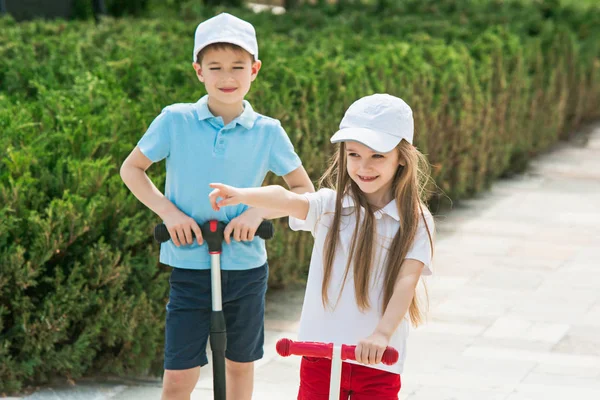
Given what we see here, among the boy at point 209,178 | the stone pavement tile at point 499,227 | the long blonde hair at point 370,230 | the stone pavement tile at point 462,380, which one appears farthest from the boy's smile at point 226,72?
the stone pavement tile at point 499,227

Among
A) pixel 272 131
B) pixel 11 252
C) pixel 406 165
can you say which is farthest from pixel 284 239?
pixel 406 165

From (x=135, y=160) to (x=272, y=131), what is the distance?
0.49 meters

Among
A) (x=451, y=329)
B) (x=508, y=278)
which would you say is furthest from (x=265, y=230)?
(x=508, y=278)

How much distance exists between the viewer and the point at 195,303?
12.0 feet

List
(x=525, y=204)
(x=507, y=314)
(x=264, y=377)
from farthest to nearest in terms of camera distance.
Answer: (x=525, y=204)
(x=507, y=314)
(x=264, y=377)

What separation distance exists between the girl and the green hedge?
174cm

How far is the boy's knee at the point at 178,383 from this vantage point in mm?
3719

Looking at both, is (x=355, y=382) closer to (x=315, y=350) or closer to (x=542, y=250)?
(x=315, y=350)

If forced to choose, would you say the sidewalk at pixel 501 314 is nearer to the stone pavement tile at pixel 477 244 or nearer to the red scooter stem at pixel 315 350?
the stone pavement tile at pixel 477 244

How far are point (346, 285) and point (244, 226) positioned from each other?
1.82 ft

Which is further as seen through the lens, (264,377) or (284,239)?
(284,239)

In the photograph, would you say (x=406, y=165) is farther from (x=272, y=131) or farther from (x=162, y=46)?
(x=162, y=46)

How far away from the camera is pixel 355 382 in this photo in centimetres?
312

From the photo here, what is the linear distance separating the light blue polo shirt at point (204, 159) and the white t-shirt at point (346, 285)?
1.73ft
